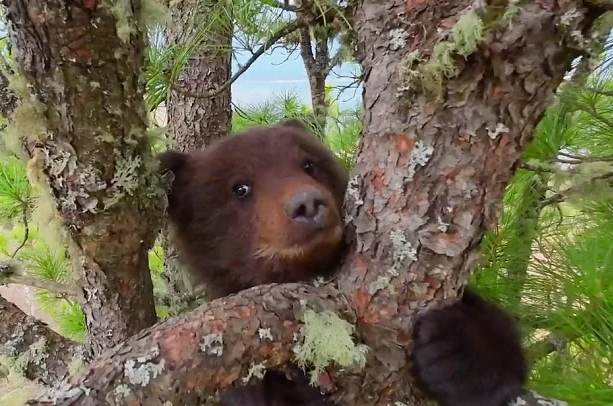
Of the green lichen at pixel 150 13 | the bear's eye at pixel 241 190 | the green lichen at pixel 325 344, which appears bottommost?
the green lichen at pixel 325 344

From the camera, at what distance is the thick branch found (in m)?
0.82

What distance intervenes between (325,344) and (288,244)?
27cm

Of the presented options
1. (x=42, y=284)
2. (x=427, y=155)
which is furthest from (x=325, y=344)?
(x=42, y=284)

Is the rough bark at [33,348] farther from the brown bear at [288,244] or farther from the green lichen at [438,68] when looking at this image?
the green lichen at [438,68]

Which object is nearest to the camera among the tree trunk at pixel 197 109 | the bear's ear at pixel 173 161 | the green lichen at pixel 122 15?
the green lichen at pixel 122 15

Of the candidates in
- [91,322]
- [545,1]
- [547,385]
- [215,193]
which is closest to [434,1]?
[545,1]

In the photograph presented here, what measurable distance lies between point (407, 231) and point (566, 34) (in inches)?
13.1

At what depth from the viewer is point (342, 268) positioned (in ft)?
3.54

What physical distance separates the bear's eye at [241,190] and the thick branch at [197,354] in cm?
38

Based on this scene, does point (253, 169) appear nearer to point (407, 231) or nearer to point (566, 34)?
point (407, 231)

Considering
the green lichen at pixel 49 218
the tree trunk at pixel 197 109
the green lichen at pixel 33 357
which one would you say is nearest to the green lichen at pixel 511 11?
the green lichen at pixel 49 218

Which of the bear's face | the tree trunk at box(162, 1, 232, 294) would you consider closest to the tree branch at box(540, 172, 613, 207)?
the bear's face

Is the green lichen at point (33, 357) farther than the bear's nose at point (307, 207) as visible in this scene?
Yes

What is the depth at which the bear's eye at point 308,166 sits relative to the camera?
139cm
